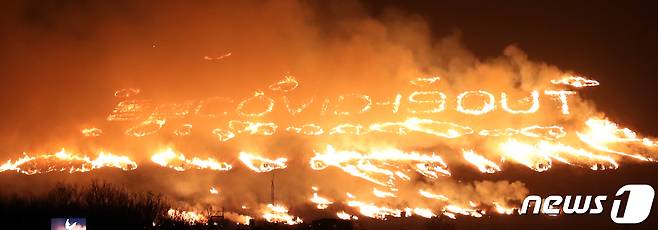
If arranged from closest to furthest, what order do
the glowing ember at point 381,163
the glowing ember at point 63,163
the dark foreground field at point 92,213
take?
1. the dark foreground field at point 92,213
2. the glowing ember at point 381,163
3. the glowing ember at point 63,163

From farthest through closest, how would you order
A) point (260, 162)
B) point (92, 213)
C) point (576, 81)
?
1. point (260, 162)
2. point (576, 81)
3. point (92, 213)

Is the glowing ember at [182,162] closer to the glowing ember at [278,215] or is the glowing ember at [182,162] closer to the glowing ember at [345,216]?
the glowing ember at [278,215]

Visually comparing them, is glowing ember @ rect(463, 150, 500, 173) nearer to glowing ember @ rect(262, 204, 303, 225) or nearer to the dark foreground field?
glowing ember @ rect(262, 204, 303, 225)

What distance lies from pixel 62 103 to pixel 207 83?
7.48 metres

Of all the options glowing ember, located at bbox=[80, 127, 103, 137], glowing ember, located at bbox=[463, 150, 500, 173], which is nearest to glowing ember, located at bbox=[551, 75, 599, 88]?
glowing ember, located at bbox=[463, 150, 500, 173]

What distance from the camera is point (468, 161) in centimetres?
2756

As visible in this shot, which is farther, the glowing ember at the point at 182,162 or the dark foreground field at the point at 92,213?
the glowing ember at the point at 182,162

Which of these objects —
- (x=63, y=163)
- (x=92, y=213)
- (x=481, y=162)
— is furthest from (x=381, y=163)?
(x=63, y=163)

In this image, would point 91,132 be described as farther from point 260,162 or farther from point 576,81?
point 576,81

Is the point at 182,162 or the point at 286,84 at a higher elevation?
the point at 286,84

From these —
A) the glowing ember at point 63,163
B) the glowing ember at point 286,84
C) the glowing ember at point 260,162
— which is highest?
the glowing ember at point 286,84

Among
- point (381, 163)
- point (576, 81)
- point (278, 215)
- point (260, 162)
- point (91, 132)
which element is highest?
point (91, 132)

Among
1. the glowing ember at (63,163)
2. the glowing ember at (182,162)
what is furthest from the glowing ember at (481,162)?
the glowing ember at (63,163)

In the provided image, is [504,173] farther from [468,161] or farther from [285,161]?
[285,161]
